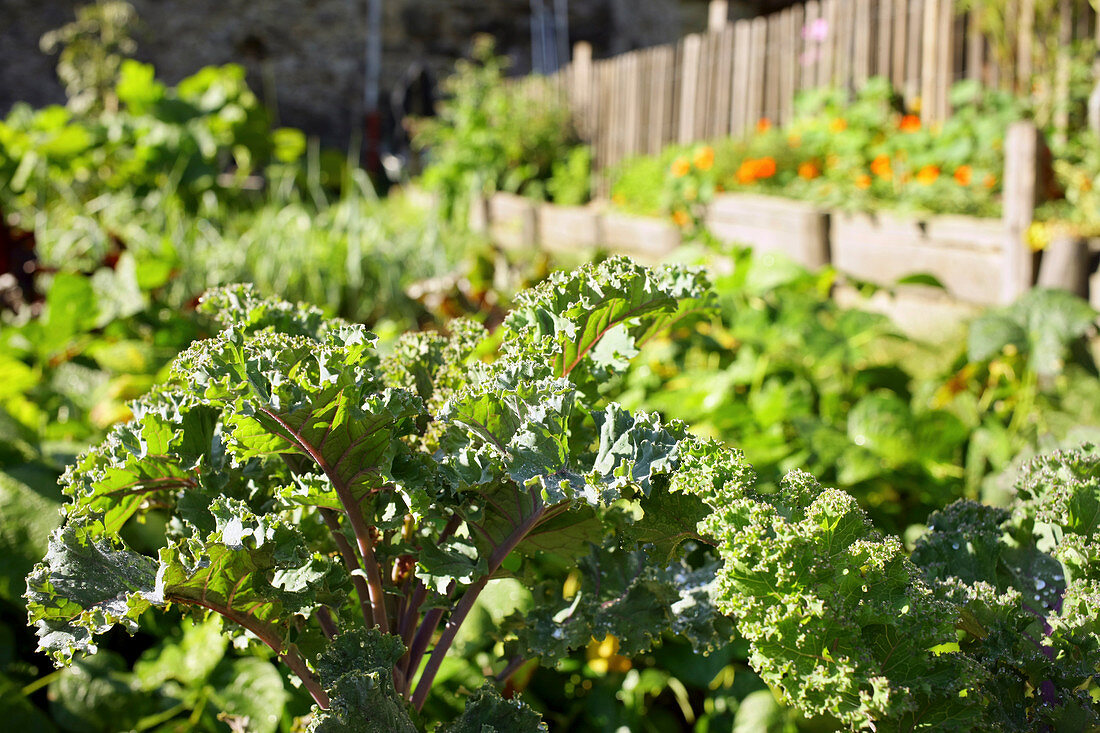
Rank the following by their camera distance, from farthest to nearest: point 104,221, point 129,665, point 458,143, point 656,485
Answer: point 458,143
point 104,221
point 129,665
point 656,485

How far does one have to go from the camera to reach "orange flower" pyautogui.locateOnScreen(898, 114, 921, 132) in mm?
5598

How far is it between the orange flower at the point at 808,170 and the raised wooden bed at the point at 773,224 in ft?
0.96

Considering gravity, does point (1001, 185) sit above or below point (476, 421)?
below

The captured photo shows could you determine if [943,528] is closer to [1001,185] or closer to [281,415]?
[281,415]

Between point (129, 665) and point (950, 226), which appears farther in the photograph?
point (950, 226)

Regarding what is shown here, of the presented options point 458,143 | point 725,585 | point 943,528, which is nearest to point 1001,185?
point 943,528

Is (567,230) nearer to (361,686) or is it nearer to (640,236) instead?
(640,236)

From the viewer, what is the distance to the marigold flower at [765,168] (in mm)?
5680

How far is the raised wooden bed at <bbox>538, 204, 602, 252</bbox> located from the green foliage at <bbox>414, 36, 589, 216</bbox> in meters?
1.42

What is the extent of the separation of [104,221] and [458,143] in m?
5.02

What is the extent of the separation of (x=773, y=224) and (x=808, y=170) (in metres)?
1.04

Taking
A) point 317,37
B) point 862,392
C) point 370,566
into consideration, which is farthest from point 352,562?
point 317,37

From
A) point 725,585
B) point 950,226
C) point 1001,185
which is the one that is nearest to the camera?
point 725,585

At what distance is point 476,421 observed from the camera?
0.79 m
